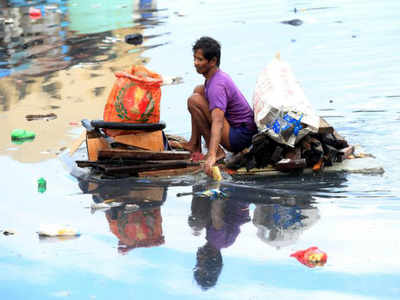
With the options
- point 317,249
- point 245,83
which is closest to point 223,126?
point 317,249

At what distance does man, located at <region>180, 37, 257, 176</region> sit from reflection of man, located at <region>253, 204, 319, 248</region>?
0.95m

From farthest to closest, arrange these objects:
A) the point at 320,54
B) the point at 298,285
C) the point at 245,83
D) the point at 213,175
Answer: the point at 320,54
the point at 245,83
the point at 213,175
the point at 298,285

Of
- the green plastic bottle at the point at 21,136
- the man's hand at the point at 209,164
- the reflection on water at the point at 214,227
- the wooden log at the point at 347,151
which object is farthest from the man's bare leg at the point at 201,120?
the green plastic bottle at the point at 21,136

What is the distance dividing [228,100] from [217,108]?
228mm

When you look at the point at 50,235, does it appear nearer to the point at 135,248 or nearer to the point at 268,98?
the point at 135,248

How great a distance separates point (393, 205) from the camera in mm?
5059

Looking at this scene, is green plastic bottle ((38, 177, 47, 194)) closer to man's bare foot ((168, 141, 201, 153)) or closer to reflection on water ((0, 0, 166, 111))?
man's bare foot ((168, 141, 201, 153))

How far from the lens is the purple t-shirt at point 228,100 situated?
5951 mm

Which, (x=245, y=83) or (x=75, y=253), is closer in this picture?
(x=75, y=253)

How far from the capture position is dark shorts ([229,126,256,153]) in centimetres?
613

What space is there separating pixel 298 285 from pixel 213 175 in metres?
2.06

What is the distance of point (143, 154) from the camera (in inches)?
238

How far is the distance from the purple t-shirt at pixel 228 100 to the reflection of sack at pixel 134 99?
1.55 ft

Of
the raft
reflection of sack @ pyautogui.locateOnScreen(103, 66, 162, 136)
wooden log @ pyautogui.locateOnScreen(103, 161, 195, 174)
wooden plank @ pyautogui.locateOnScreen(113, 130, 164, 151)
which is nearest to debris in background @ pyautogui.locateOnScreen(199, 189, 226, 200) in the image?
the raft
